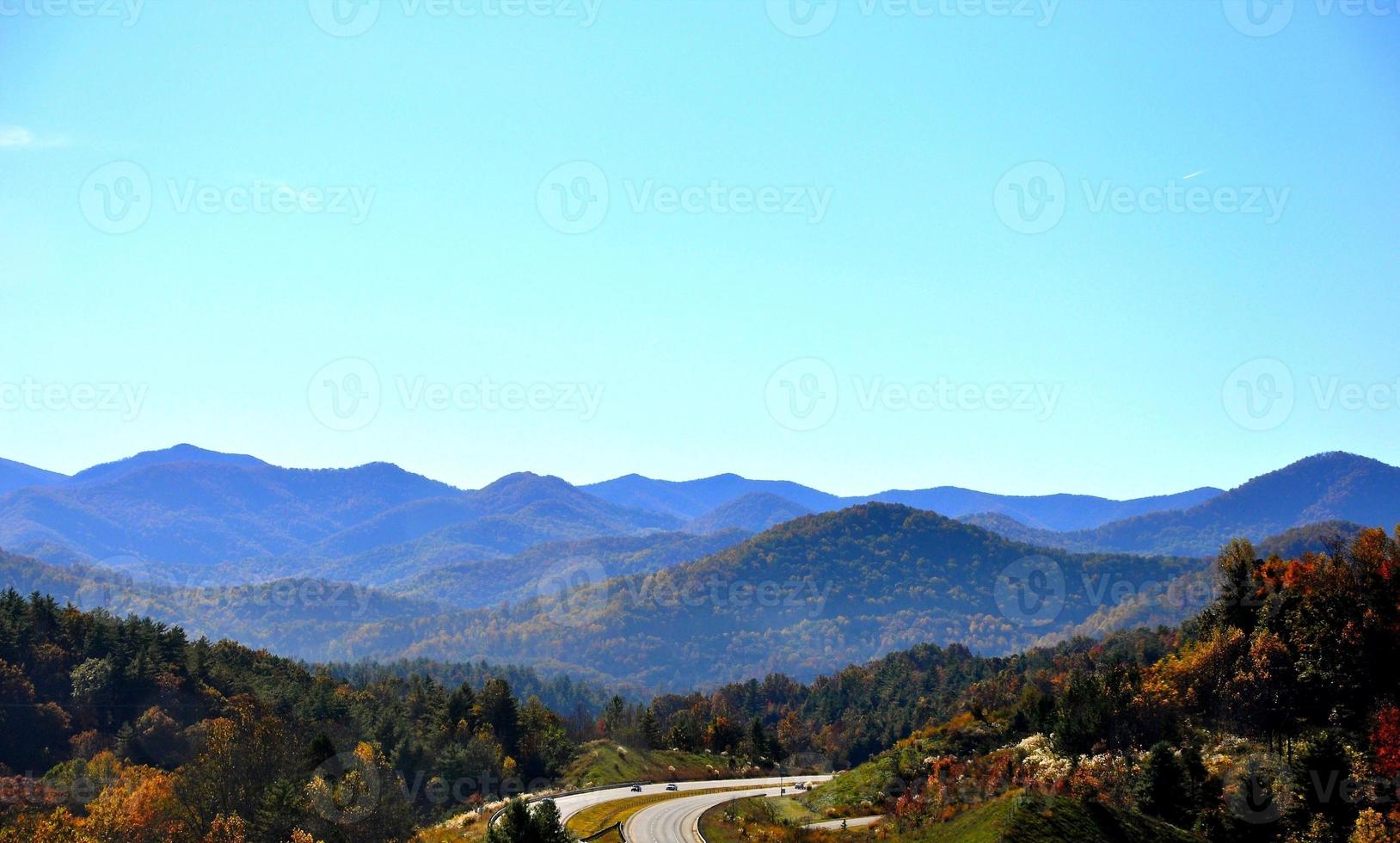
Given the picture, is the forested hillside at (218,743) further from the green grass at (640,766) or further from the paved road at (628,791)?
the paved road at (628,791)

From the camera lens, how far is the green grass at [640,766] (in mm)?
99188

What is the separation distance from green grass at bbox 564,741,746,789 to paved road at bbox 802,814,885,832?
36.7 m

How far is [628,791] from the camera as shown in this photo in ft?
279

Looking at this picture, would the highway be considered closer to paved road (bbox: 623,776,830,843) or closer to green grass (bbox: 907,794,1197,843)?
paved road (bbox: 623,776,830,843)

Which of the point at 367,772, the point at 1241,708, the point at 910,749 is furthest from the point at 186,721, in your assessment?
the point at 1241,708

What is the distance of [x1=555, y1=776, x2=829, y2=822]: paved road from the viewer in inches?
2908

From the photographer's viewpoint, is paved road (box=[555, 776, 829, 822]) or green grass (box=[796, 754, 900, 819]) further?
paved road (box=[555, 776, 829, 822])

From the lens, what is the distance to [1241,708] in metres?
66.5

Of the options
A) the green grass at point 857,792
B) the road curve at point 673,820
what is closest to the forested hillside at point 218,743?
the road curve at point 673,820

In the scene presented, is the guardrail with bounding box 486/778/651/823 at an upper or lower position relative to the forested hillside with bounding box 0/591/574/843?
lower

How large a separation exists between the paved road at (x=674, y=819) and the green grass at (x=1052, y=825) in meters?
19.6

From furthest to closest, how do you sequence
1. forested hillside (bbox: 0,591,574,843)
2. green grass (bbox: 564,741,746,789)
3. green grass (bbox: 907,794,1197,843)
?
1. green grass (bbox: 564,741,746,789)
2. forested hillside (bbox: 0,591,574,843)
3. green grass (bbox: 907,794,1197,843)

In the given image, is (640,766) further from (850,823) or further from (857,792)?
(850,823)

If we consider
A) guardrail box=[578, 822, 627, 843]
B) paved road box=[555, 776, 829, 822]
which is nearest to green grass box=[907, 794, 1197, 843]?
guardrail box=[578, 822, 627, 843]
